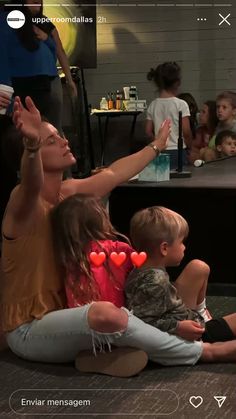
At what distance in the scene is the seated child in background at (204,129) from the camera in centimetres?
123

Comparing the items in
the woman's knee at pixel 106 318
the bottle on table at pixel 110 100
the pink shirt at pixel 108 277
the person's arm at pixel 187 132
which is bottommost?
the woman's knee at pixel 106 318

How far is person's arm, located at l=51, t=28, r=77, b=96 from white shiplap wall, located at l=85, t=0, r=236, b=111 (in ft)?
0.10

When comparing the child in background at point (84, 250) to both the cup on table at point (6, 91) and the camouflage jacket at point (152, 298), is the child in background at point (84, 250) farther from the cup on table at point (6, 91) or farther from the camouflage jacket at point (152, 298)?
the cup on table at point (6, 91)

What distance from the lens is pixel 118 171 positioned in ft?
3.97

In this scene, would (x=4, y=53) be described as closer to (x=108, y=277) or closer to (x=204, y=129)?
(x=108, y=277)

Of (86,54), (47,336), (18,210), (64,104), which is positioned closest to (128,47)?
(86,54)

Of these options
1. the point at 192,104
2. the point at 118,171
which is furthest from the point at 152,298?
the point at 192,104

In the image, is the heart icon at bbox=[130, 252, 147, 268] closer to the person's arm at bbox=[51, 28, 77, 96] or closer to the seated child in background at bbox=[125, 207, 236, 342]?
the seated child in background at bbox=[125, 207, 236, 342]

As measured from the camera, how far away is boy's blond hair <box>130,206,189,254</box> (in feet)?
3.79

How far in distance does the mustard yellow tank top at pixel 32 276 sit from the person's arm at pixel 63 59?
193 mm

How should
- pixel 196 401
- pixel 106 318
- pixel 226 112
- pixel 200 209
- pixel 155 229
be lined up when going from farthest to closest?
pixel 200 209
pixel 226 112
pixel 155 229
pixel 106 318
pixel 196 401

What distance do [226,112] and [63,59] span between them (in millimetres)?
346

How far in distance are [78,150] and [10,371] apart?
1.29 ft

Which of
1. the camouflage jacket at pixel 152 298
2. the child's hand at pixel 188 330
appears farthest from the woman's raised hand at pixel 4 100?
the child's hand at pixel 188 330
